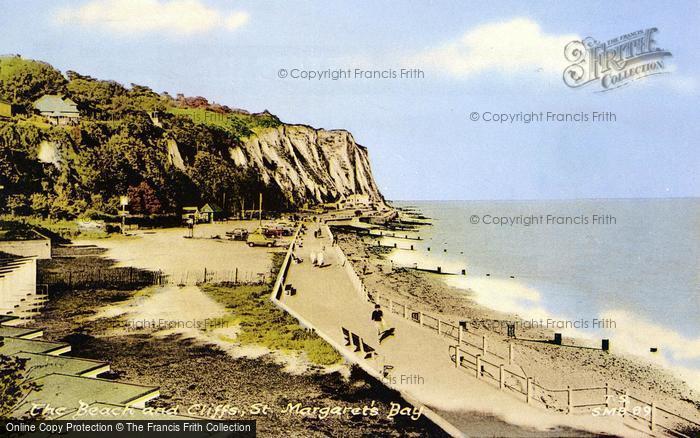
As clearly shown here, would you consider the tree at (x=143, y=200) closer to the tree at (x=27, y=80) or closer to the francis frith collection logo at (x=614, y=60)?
the tree at (x=27, y=80)

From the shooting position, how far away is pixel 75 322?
24.4 ft

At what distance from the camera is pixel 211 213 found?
8.79 metres

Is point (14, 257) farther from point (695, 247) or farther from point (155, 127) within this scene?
point (695, 247)

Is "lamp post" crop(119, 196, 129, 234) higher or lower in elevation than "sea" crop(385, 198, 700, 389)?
higher

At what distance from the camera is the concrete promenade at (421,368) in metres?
6.12

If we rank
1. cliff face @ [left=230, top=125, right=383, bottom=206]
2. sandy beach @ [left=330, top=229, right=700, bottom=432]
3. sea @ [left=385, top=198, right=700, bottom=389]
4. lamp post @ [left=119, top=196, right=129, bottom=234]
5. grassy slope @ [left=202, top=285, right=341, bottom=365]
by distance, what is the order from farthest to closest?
sea @ [left=385, top=198, right=700, bottom=389], sandy beach @ [left=330, top=229, right=700, bottom=432], cliff face @ [left=230, top=125, right=383, bottom=206], lamp post @ [left=119, top=196, right=129, bottom=234], grassy slope @ [left=202, top=285, right=341, bottom=365]

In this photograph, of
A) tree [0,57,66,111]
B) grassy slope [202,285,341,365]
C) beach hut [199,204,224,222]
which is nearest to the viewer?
grassy slope [202,285,341,365]

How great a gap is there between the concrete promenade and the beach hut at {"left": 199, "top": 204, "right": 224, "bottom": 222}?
196 cm

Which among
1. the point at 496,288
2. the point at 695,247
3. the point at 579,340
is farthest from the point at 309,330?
the point at 695,247

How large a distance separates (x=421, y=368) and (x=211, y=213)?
4.73 metres

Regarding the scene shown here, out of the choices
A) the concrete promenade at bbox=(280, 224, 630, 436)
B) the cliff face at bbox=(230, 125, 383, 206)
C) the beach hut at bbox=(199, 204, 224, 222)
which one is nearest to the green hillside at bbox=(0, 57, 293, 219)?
the beach hut at bbox=(199, 204, 224, 222)

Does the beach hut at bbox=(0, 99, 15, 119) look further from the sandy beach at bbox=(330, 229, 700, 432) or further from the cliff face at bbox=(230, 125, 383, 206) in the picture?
the sandy beach at bbox=(330, 229, 700, 432)

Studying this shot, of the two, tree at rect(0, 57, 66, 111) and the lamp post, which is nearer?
tree at rect(0, 57, 66, 111)

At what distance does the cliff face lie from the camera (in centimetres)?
944
